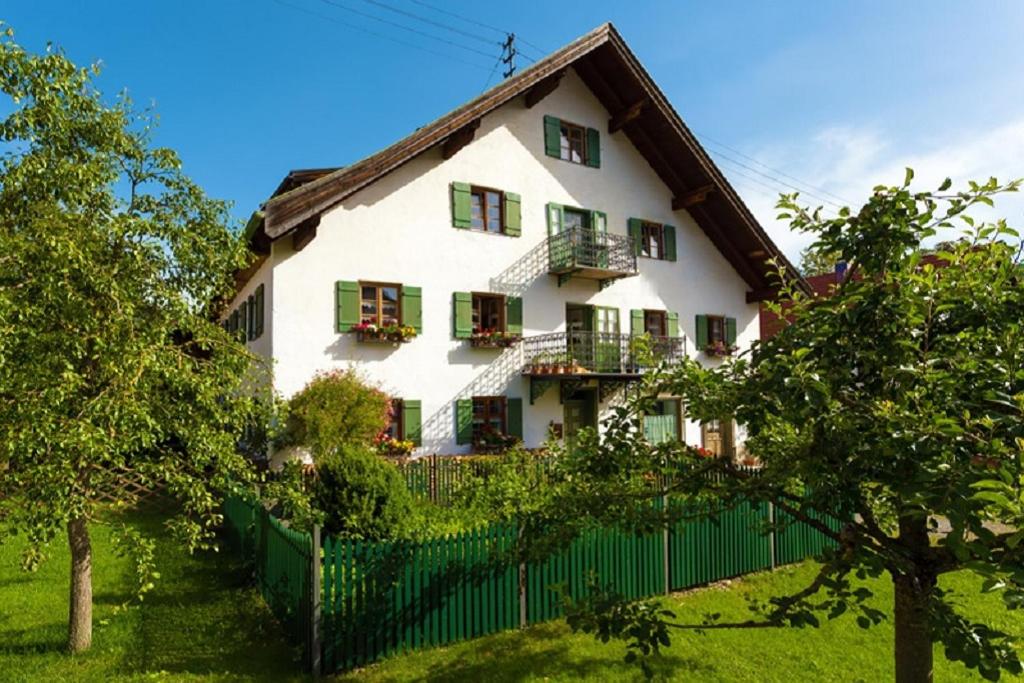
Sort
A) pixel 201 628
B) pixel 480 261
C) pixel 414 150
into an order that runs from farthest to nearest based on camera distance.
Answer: pixel 480 261 < pixel 414 150 < pixel 201 628

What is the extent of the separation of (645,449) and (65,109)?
19.5 ft

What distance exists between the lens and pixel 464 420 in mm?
15281

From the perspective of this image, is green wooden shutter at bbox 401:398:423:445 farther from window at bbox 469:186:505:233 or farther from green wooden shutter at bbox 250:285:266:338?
window at bbox 469:186:505:233

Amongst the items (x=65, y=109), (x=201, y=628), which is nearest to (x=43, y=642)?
(x=201, y=628)

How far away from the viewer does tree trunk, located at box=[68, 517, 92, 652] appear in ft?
19.3

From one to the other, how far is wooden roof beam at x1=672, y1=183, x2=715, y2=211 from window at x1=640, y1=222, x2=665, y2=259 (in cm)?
103

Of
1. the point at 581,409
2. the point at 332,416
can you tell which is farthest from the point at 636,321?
the point at 332,416

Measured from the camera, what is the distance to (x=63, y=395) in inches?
167

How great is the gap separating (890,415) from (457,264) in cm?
1350

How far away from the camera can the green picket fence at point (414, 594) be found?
5.85m

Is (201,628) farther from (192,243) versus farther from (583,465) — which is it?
(583,465)

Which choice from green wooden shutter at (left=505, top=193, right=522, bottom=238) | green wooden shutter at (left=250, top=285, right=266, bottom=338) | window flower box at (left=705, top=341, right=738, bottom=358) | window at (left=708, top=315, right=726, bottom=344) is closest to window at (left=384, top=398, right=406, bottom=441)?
green wooden shutter at (left=250, top=285, right=266, bottom=338)

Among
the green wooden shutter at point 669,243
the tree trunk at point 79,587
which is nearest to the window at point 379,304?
the tree trunk at point 79,587

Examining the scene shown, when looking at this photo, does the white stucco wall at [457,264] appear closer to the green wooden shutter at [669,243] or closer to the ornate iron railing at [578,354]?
the green wooden shutter at [669,243]
